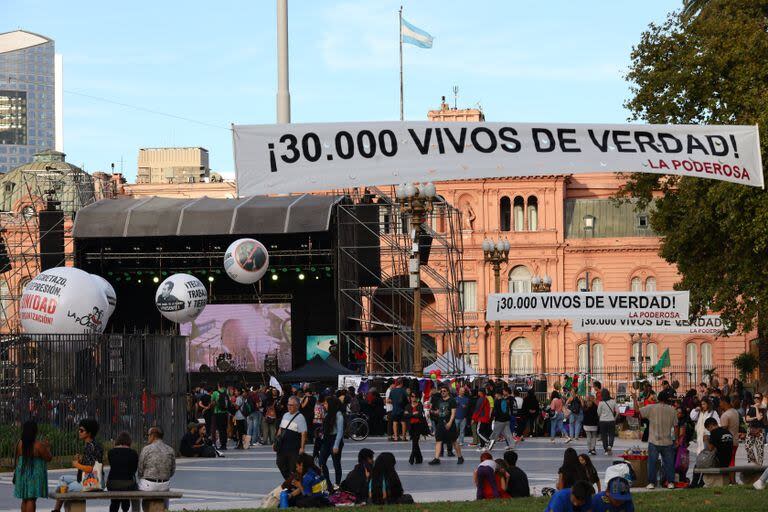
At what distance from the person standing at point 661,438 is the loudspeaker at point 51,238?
922 inches

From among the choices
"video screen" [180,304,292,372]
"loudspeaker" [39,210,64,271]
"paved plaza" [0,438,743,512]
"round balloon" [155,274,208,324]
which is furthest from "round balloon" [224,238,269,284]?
"video screen" [180,304,292,372]

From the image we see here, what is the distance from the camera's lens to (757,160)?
30.5ft

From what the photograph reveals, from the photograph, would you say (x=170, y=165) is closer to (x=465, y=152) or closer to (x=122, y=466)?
(x=122, y=466)

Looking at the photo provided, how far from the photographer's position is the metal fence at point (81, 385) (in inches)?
873

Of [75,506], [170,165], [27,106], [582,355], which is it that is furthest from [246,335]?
[27,106]

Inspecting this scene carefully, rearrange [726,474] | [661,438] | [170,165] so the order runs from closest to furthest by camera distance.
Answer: [726,474] < [661,438] < [170,165]

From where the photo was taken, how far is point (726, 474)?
17.6 meters

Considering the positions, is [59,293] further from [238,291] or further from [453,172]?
[238,291]

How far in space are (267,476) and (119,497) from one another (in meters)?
7.87

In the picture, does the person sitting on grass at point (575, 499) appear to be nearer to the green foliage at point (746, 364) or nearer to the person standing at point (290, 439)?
the person standing at point (290, 439)

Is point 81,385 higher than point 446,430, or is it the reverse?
point 81,385

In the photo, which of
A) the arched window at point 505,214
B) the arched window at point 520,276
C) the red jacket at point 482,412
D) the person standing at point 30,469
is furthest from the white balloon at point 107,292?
the arched window at point 505,214

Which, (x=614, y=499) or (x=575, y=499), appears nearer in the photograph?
(x=575, y=499)

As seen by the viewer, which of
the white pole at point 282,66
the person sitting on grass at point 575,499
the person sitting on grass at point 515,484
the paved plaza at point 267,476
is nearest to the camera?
the person sitting on grass at point 575,499
